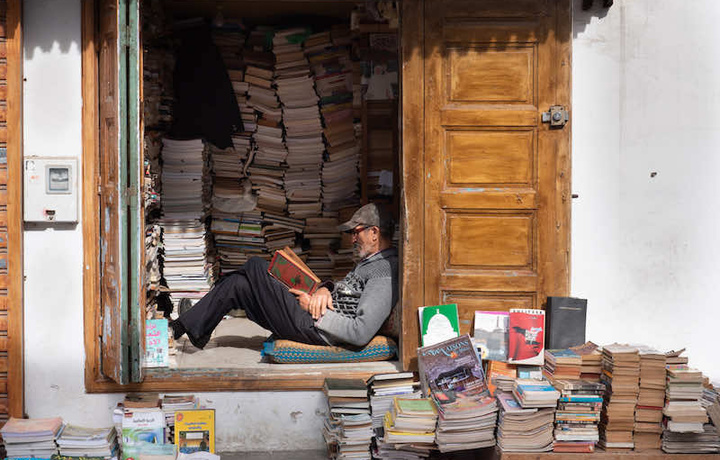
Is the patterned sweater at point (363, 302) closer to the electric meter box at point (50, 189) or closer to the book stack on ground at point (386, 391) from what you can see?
the book stack on ground at point (386, 391)

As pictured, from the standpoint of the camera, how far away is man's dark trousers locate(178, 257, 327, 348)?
16.0 feet

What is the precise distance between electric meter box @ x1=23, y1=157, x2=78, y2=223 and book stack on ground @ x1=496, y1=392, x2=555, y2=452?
2.50 m

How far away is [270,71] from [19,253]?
3.11 m

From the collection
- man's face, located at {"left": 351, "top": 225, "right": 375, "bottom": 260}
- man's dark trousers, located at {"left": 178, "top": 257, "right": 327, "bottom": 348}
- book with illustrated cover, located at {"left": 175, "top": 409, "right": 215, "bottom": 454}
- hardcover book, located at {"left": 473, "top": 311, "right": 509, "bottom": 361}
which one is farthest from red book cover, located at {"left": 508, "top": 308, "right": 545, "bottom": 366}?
book with illustrated cover, located at {"left": 175, "top": 409, "right": 215, "bottom": 454}

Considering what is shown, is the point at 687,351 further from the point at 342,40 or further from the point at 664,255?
the point at 342,40

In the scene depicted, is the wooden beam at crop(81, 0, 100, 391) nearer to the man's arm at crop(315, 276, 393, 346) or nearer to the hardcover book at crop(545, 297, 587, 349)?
the man's arm at crop(315, 276, 393, 346)

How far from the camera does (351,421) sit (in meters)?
4.27

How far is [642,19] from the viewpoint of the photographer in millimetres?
4539

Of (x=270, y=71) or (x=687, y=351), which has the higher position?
(x=270, y=71)

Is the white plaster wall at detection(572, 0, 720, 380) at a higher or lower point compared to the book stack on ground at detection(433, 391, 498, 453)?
higher

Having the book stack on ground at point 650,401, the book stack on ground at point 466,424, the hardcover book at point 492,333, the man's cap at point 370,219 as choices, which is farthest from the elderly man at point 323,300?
the book stack on ground at point 650,401

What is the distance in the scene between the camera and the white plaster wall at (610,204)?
175 inches

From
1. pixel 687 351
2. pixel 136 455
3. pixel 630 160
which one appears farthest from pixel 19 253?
pixel 687 351

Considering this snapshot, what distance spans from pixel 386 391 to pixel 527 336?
2.69 ft
